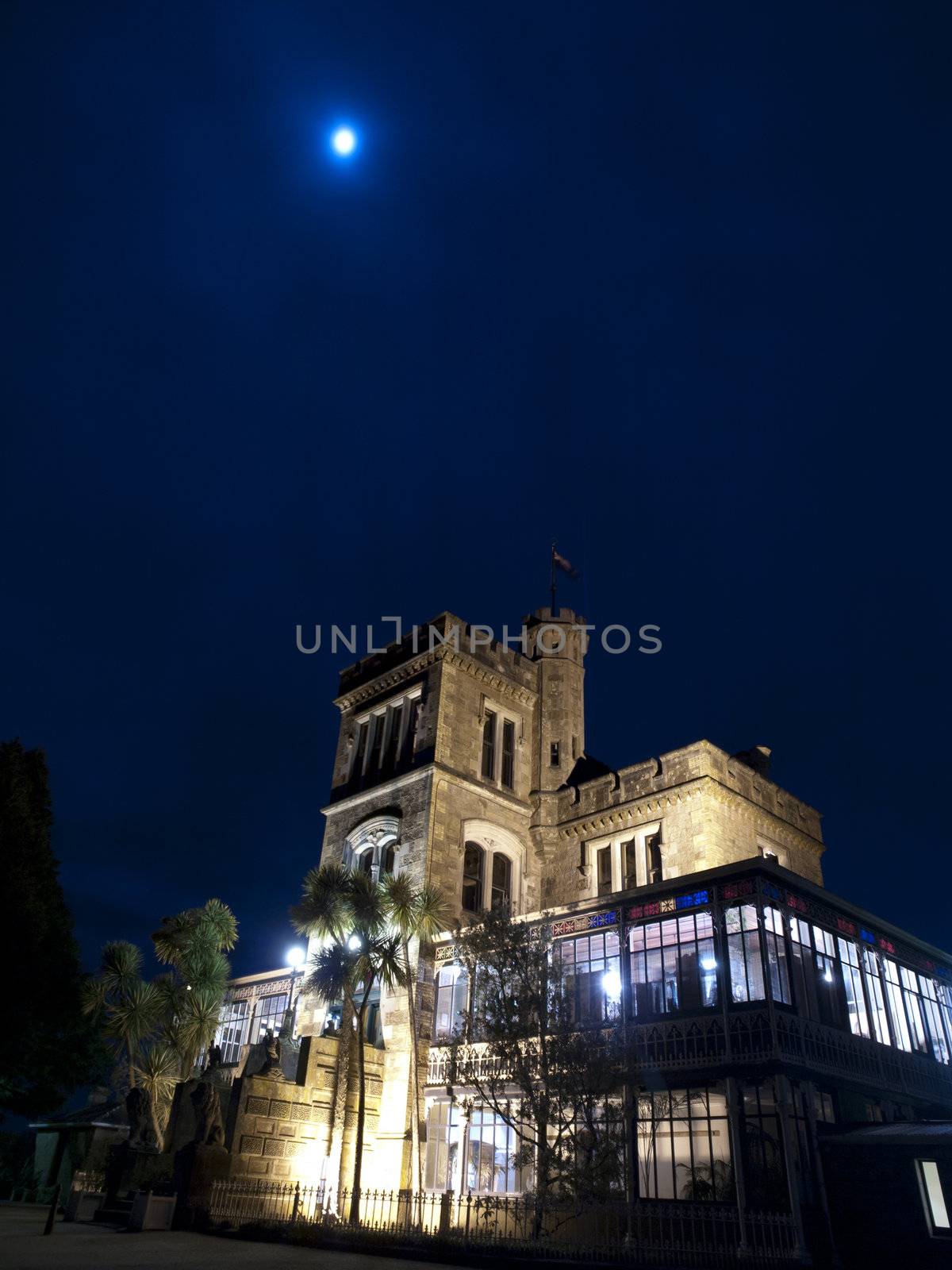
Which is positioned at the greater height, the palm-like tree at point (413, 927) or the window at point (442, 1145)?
the palm-like tree at point (413, 927)

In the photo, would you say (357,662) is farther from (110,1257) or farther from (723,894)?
(110,1257)

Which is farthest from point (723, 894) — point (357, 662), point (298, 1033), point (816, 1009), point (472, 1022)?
point (357, 662)

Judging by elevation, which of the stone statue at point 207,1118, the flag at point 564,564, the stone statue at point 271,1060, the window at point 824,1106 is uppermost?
the flag at point 564,564

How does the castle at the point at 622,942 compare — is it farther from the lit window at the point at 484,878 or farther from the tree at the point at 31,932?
the tree at the point at 31,932

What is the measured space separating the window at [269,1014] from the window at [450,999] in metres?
13.6

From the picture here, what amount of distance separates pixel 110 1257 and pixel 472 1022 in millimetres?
7717

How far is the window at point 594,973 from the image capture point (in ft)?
70.7

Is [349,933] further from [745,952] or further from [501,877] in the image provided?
[745,952]

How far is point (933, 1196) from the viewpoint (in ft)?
50.8

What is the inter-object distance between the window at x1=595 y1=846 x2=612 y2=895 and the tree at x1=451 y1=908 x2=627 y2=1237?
406 inches

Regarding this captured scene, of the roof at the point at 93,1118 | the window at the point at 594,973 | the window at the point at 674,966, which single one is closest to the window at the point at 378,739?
the window at the point at 594,973

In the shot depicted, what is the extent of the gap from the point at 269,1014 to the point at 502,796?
16052 millimetres

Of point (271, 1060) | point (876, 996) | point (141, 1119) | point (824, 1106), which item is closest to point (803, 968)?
point (824, 1106)

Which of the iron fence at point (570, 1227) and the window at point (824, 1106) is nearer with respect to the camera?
the iron fence at point (570, 1227)
